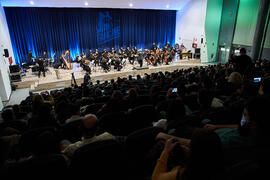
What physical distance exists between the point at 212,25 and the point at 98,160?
16408mm

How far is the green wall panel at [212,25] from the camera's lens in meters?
14.7

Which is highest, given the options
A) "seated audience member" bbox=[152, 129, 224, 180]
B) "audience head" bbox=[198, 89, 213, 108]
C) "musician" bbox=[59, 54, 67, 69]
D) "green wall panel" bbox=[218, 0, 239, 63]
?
"green wall panel" bbox=[218, 0, 239, 63]

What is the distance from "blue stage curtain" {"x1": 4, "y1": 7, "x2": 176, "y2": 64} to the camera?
13.9 meters

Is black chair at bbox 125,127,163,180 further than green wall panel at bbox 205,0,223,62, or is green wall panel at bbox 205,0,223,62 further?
green wall panel at bbox 205,0,223,62

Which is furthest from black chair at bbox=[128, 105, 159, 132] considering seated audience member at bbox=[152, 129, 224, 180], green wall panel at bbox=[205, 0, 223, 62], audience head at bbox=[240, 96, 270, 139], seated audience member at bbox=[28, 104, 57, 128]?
green wall panel at bbox=[205, 0, 223, 62]

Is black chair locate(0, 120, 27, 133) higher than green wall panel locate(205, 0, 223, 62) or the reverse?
the reverse

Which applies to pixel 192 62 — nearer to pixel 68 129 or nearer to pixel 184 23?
pixel 184 23

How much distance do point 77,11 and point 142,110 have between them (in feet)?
50.7

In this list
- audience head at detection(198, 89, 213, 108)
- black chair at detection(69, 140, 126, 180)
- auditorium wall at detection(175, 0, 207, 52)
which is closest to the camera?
black chair at detection(69, 140, 126, 180)

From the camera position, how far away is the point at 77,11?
15.6 m

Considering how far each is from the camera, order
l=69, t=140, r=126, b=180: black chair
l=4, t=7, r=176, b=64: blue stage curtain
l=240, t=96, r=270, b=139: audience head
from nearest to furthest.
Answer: l=240, t=96, r=270, b=139: audience head, l=69, t=140, r=126, b=180: black chair, l=4, t=7, r=176, b=64: blue stage curtain

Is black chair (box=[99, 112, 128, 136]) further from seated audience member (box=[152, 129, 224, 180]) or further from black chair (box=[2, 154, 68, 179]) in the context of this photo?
seated audience member (box=[152, 129, 224, 180])

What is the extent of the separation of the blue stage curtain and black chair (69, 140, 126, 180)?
15391mm

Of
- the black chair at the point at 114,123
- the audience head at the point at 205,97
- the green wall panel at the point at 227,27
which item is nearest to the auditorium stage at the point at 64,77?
the green wall panel at the point at 227,27
